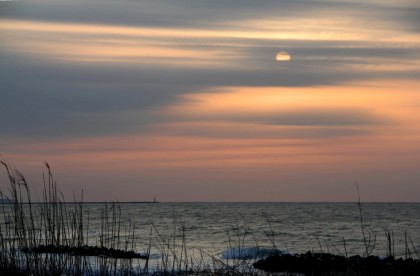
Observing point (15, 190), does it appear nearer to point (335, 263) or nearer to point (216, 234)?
point (335, 263)

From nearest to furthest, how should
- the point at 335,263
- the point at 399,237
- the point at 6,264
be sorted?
the point at 6,264 → the point at 335,263 → the point at 399,237

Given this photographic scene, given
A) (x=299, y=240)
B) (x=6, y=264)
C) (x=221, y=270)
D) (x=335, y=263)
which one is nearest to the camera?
(x=221, y=270)

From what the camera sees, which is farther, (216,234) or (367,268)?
(216,234)

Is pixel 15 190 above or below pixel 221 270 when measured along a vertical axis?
above

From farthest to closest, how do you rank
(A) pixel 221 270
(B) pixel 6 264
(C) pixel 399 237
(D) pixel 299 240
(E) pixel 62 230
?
(C) pixel 399 237 → (D) pixel 299 240 → (B) pixel 6 264 → (E) pixel 62 230 → (A) pixel 221 270

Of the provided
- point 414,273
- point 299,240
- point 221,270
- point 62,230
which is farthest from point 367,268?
point 299,240

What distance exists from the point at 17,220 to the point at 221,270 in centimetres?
346

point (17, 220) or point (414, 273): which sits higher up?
point (17, 220)

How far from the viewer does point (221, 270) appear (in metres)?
10.4

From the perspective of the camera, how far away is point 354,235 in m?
41.0

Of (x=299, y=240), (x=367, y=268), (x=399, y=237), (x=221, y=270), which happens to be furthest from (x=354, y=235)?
(x=221, y=270)

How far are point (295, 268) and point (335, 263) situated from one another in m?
1.24

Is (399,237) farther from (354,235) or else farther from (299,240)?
(299,240)

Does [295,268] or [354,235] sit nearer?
[295,268]
